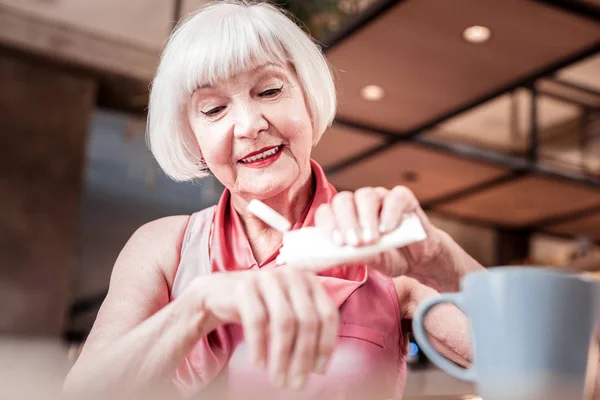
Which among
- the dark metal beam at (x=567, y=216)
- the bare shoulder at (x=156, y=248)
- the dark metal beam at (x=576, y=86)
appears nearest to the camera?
the bare shoulder at (x=156, y=248)

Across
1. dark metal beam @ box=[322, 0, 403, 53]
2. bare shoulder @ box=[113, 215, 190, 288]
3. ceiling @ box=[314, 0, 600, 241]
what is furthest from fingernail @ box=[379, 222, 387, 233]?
dark metal beam @ box=[322, 0, 403, 53]

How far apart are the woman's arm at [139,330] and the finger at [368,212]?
15 cm

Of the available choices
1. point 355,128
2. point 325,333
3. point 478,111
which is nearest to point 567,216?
point 478,111

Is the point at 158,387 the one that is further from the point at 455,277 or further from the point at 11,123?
the point at 11,123

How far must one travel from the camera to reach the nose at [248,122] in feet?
2.79

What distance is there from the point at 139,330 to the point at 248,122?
0.32m

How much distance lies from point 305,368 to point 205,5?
0.66 m

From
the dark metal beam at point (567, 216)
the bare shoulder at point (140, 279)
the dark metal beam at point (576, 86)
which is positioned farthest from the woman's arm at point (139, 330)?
the dark metal beam at point (567, 216)

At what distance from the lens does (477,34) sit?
315 cm

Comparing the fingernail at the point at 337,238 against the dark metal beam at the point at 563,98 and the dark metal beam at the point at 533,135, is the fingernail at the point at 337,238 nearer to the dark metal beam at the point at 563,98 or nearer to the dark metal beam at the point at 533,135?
the dark metal beam at the point at 533,135

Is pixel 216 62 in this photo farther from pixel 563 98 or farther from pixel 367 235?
pixel 563 98

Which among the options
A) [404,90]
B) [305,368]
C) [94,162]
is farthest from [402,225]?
[94,162]

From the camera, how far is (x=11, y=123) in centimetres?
488

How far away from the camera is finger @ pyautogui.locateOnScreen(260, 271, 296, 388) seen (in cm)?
48
